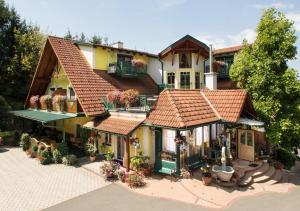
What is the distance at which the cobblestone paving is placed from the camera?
1206 cm

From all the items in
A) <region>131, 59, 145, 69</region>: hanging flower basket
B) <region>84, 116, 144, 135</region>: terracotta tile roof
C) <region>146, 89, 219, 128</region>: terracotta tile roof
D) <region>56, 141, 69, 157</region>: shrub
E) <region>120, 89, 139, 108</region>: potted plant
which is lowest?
<region>56, 141, 69, 157</region>: shrub

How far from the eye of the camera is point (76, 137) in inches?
877

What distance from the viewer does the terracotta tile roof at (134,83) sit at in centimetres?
2230

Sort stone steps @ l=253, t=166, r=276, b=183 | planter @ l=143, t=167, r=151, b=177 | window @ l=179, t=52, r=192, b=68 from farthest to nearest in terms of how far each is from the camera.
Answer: window @ l=179, t=52, r=192, b=68 < planter @ l=143, t=167, r=151, b=177 < stone steps @ l=253, t=166, r=276, b=183

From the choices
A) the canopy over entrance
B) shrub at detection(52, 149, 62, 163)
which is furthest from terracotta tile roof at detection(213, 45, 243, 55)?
shrub at detection(52, 149, 62, 163)

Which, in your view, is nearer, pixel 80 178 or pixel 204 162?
pixel 80 178

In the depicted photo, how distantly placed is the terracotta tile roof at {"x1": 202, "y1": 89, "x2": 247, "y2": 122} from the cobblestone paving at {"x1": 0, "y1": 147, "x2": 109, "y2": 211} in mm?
8666

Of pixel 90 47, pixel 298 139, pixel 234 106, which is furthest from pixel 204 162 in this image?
pixel 90 47

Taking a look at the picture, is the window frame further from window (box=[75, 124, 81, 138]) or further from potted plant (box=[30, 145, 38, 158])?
potted plant (box=[30, 145, 38, 158])

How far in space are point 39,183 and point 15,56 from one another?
2079 centimetres

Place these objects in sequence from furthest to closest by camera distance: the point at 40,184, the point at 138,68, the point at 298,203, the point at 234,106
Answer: the point at 138,68 → the point at 234,106 → the point at 40,184 → the point at 298,203

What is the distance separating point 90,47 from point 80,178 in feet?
40.5

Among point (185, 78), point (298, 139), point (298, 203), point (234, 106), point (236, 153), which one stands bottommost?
point (298, 203)

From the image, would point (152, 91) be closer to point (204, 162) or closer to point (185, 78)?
point (185, 78)
